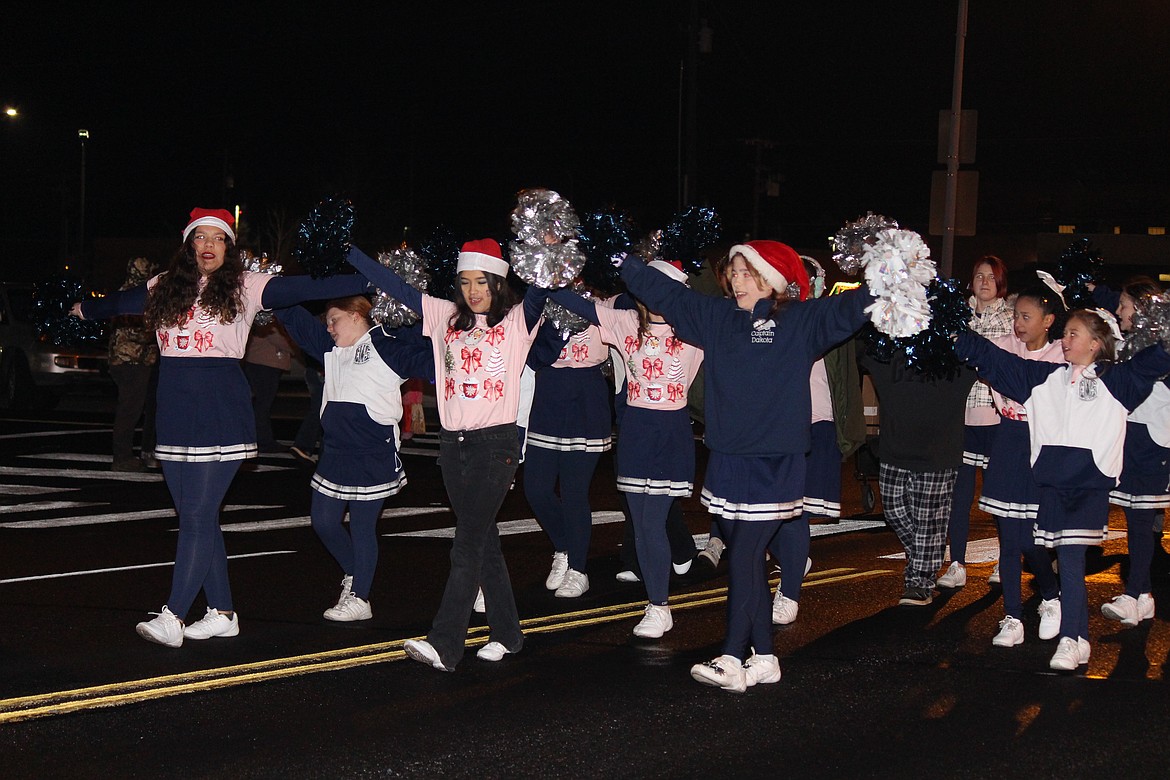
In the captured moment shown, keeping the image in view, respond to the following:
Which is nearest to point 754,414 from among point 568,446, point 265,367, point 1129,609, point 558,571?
point 568,446

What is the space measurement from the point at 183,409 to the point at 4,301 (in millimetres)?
14515

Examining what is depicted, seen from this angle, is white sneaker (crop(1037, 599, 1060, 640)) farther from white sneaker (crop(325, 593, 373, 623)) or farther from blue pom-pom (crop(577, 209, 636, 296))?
white sneaker (crop(325, 593, 373, 623))

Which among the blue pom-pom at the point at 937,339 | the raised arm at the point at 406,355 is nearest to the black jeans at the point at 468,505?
the raised arm at the point at 406,355

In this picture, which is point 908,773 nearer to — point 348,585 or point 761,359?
point 761,359

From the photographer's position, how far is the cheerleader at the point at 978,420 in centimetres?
816

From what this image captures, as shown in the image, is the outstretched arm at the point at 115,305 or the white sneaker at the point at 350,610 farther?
the white sneaker at the point at 350,610

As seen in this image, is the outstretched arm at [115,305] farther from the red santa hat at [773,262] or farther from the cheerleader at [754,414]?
the red santa hat at [773,262]

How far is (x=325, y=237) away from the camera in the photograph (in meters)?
5.97

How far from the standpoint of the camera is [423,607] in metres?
7.25

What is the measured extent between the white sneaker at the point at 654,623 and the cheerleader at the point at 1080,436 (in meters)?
1.88

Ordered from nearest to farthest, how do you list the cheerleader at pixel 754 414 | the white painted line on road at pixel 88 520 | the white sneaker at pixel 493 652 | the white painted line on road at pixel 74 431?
the cheerleader at pixel 754 414 → the white sneaker at pixel 493 652 → the white painted line on road at pixel 88 520 → the white painted line on road at pixel 74 431

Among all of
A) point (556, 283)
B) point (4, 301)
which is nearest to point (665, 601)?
point (556, 283)

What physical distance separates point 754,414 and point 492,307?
4.21 ft

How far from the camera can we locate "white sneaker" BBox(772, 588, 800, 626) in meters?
6.99
